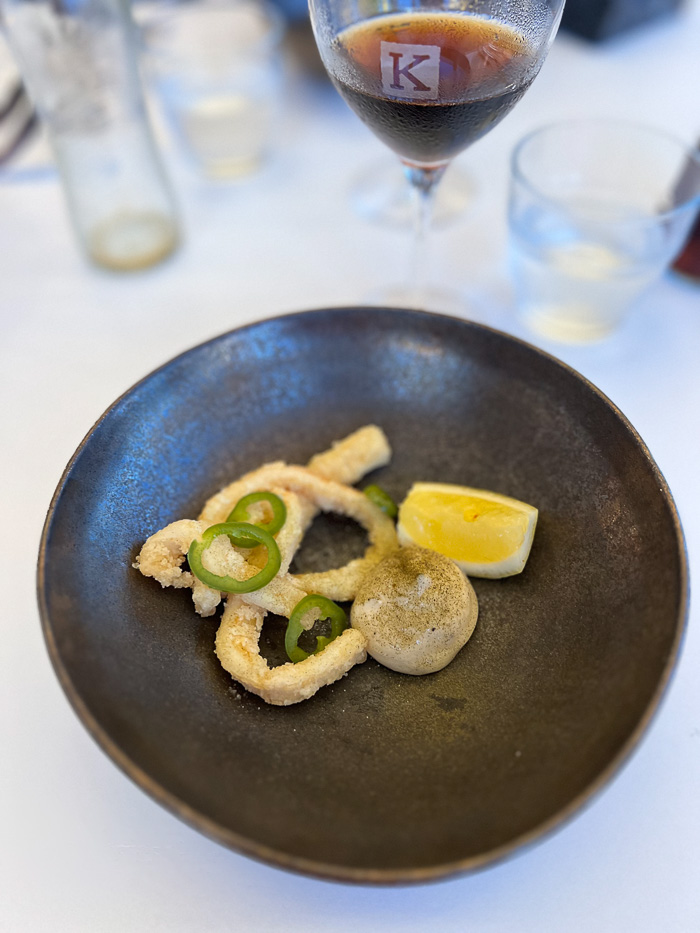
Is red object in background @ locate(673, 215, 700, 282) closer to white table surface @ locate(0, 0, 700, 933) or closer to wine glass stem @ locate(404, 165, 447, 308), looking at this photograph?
white table surface @ locate(0, 0, 700, 933)

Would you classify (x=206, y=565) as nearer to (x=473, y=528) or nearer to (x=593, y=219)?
(x=473, y=528)

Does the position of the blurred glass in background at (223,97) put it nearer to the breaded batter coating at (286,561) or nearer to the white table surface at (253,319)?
the white table surface at (253,319)

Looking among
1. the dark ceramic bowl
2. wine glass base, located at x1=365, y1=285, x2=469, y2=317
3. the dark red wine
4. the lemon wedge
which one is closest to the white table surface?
wine glass base, located at x1=365, y1=285, x2=469, y2=317

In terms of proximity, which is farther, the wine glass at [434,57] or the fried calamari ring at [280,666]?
the wine glass at [434,57]

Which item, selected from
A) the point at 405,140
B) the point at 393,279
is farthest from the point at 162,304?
the point at 405,140

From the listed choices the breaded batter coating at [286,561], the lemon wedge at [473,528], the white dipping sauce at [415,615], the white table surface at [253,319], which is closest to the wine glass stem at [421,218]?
the white table surface at [253,319]

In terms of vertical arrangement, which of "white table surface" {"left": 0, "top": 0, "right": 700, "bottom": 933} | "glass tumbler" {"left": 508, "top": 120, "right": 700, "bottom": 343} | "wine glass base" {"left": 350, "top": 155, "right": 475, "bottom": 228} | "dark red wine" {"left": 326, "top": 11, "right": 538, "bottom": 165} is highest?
"dark red wine" {"left": 326, "top": 11, "right": 538, "bottom": 165}

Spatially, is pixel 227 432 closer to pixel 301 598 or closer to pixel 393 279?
pixel 301 598
